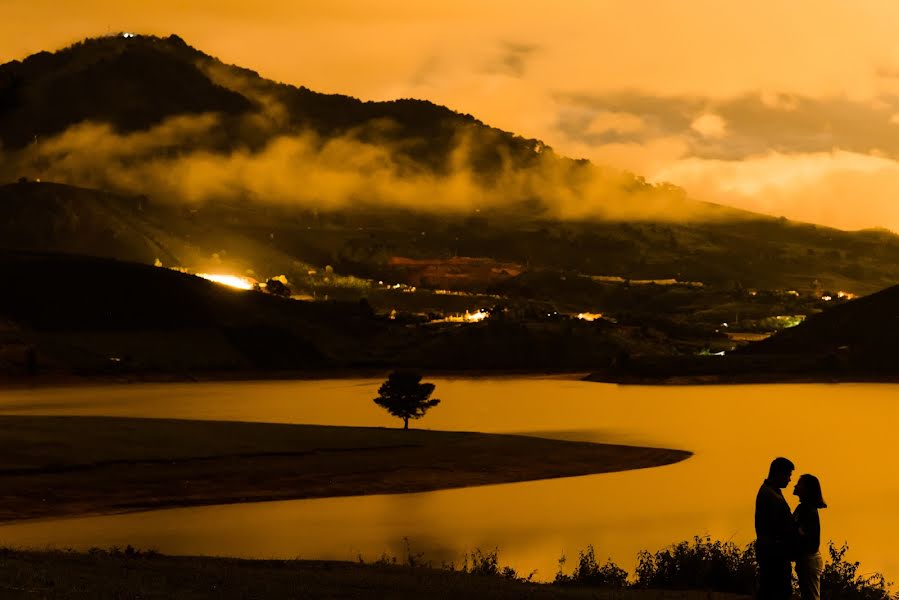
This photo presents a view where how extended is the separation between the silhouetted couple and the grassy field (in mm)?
41844

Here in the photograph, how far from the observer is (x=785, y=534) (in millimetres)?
21984

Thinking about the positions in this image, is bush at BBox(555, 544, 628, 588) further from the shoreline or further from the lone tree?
the shoreline

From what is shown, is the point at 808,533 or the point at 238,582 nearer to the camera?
the point at 808,533

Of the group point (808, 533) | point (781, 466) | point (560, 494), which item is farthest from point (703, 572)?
point (560, 494)

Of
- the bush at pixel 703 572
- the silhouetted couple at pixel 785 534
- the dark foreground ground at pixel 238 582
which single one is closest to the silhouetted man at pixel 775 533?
the silhouetted couple at pixel 785 534

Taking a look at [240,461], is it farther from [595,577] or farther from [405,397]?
[595,577]

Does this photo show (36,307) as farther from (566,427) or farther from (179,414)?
(566,427)

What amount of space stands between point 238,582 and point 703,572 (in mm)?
12165

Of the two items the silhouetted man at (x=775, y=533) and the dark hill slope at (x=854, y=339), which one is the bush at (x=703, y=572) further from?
the dark hill slope at (x=854, y=339)

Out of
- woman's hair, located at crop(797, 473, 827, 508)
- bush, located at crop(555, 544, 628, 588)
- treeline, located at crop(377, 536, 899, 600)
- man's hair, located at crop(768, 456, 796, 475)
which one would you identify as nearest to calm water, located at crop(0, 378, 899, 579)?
bush, located at crop(555, 544, 628, 588)

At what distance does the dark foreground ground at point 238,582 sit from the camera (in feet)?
87.8

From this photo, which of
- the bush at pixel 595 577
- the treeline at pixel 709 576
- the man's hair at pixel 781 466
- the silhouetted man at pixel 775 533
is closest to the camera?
the man's hair at pixel 781 466

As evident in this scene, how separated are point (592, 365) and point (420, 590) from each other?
16577cm

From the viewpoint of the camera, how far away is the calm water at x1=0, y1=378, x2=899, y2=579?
5269 centimetres
